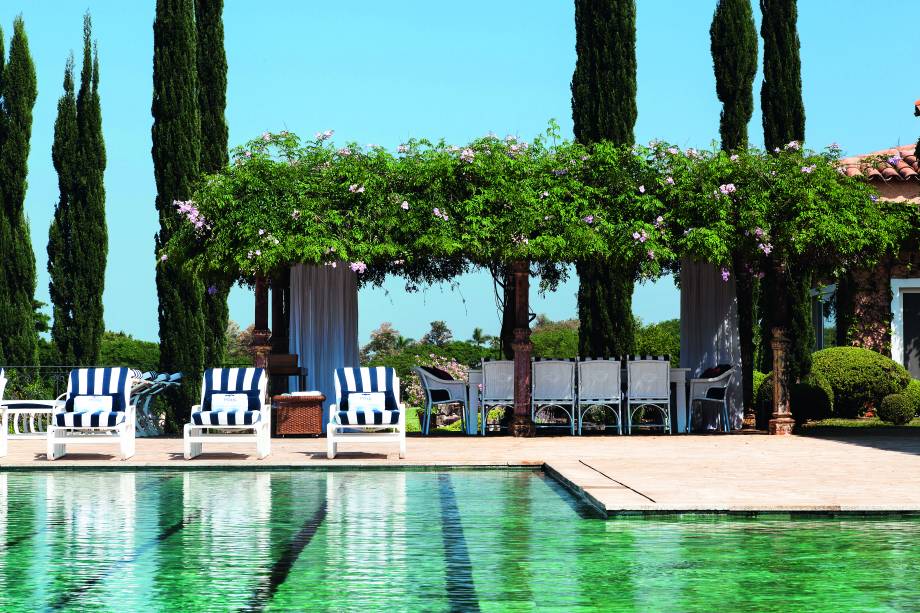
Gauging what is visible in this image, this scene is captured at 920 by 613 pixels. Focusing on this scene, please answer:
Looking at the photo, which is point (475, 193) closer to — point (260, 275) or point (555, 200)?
point (555, 200)

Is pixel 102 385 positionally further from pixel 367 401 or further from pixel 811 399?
pixel 811 399

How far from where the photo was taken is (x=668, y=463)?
480 inches

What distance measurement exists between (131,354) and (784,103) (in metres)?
23.0

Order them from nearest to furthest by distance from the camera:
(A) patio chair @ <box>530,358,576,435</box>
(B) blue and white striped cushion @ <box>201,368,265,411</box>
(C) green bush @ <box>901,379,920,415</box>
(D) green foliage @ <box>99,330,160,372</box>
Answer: (B) blue and white striped cushion @ <box>201,368,265,411</box>
(A) patio chair @ <box>530,358,576,435</box>
(C) green bush @ <box>901,379,920,415</box>
(D) green foliage @ <box>99,330,160,372</box>

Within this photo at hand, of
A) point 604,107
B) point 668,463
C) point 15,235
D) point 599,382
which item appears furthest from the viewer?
point 15,235

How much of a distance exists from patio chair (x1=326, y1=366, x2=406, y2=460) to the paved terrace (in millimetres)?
270

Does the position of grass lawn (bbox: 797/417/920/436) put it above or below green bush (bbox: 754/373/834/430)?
below

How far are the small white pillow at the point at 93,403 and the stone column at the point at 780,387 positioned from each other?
8.62 meters

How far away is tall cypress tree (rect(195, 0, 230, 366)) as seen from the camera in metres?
26.1

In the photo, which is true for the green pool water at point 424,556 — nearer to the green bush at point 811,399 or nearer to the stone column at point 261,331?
the stone column at point 261,331

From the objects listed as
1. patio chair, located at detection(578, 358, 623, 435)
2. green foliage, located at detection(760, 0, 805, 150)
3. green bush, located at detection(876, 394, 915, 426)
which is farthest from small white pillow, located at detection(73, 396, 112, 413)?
green foliage, located at detection(760, 0, 805, 150)

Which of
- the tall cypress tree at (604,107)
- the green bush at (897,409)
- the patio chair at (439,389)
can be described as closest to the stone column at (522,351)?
the patio chair at (439,389)

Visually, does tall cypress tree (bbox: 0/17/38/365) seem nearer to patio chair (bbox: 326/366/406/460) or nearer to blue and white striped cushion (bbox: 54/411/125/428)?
blue and white striped cushion (bbox: 54/411/125/428)

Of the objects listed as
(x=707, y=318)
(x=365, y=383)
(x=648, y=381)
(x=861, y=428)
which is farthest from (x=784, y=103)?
(x=365, y=383)
